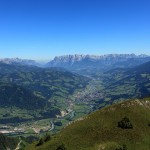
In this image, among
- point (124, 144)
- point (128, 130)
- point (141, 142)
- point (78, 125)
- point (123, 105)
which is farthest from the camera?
point (123, 105)

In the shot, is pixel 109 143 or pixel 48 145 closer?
pixel 109 143

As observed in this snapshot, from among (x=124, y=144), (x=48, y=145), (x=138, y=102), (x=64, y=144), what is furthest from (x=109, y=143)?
(x=138, y=102)

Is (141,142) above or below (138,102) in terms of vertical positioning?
below

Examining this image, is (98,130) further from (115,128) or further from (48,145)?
(48,145)

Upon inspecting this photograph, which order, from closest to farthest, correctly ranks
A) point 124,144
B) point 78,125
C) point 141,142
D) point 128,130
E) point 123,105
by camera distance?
point 124,144 → point 141,142 → point 128,130 → point 78,125 → point 123,105

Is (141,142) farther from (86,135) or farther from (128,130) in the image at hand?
(86,135)

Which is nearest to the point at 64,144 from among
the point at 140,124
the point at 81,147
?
the point at 81,147
